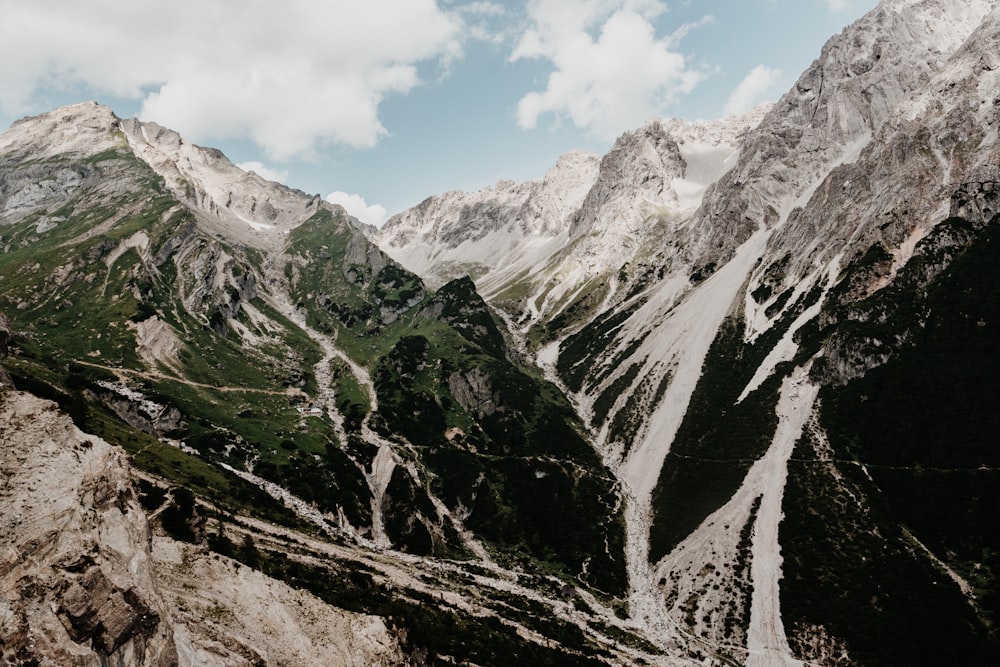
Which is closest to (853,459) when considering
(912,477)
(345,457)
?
(912,477)

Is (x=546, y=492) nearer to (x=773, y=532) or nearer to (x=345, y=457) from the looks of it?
(x=345, y=457)

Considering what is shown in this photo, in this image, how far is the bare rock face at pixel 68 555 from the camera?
24281mm

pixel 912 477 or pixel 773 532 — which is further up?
pixel 912 477

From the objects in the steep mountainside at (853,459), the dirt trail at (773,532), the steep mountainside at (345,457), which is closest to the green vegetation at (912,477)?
the steep mountainside at (853,459)

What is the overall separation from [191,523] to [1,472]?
29.4 m

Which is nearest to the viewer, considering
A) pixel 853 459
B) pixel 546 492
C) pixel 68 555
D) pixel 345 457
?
pixel 68 555

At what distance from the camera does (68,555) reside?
27.3 metres

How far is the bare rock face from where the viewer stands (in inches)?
956

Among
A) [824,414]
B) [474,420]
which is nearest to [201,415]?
[474,420]

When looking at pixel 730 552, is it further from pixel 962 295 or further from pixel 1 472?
pixel 1 472

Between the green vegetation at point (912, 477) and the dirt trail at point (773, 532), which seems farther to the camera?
the dirt trail at point (773, 532)

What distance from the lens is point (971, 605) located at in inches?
3526

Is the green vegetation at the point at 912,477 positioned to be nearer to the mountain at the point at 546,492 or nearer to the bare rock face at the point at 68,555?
the mountain at the point at 546,492

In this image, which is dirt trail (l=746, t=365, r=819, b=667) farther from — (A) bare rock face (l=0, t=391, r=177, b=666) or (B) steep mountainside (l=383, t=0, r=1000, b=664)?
(A) bare rock face (l=0, t=391, r=177, b=666)
